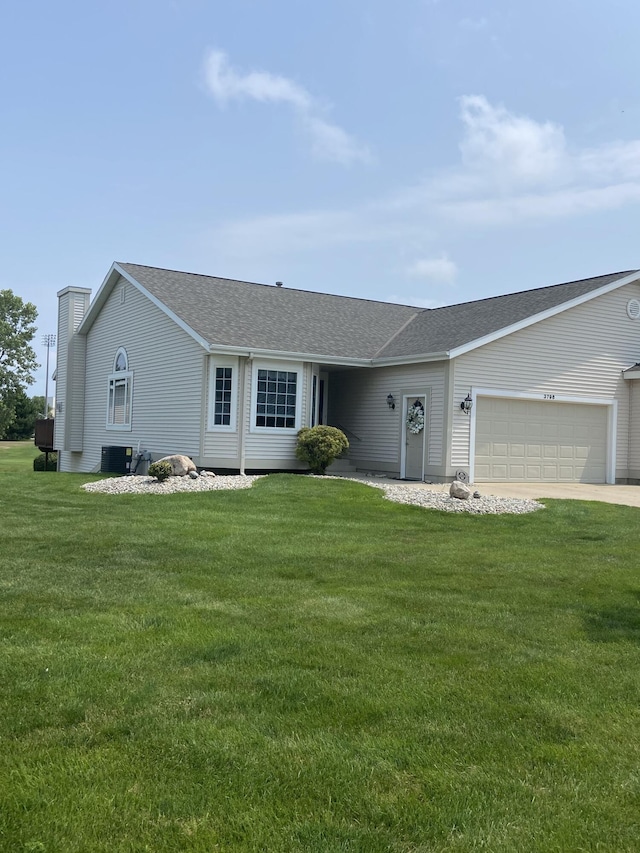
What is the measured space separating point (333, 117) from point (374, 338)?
6.05 meters

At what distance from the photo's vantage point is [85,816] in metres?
2.93

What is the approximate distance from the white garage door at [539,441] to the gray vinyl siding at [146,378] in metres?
6.71

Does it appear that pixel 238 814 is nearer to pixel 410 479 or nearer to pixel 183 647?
pixel 183 647

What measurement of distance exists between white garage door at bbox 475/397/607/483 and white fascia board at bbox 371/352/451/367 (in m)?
1.57

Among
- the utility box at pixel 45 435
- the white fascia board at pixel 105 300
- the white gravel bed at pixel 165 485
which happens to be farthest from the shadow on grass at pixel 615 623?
the utility box at pixel 45 435

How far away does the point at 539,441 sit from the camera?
61.9 feet

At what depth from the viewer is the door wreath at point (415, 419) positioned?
18.1 metres

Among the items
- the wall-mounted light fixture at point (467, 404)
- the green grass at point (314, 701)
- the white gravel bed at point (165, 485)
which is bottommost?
the green grass at point (314, 701)

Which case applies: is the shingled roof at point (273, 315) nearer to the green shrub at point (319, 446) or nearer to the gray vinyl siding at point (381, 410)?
the gray vinyl siding at point (381, 410)

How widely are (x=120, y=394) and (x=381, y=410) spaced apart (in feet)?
26.1

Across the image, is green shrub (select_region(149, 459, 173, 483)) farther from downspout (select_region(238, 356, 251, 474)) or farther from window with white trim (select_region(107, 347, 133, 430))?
window with white trim (select_region(107, 347, 133, 430))

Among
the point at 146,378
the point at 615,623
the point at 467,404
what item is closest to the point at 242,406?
the point at 146,378

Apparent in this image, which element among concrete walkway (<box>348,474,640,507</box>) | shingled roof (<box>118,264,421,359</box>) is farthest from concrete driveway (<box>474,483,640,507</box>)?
shingled roof (<box>118,264,421,359</box>)

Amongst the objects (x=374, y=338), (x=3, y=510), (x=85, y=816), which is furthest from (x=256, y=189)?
(x=85, y=816)
